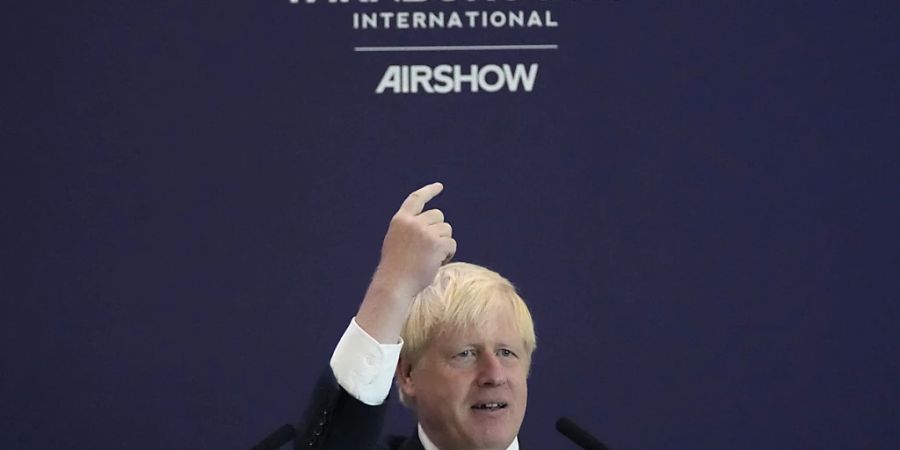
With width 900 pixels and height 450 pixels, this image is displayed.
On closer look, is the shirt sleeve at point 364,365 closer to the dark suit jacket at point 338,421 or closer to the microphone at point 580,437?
the dark suit jacket at point 338,421

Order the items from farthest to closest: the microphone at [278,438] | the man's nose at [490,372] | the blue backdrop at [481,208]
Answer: the blue backdrop at [481,208] < the microphone at [278,438] < the man's nose at [490,372]

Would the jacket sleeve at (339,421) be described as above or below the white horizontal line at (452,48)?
below

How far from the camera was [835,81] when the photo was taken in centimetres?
302

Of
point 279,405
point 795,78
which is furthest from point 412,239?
point 795,78

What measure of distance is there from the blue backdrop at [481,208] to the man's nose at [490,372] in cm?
96

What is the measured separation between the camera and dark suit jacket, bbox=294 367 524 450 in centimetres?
162

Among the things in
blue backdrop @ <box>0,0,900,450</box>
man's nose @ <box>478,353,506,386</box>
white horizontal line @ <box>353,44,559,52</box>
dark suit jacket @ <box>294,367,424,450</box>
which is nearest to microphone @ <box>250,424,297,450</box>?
man's nose @ <box>478,353,506,386</box>

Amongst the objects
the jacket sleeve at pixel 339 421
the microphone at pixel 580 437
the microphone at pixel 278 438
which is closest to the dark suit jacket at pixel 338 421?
the jacket sleeve at pixel 339 421

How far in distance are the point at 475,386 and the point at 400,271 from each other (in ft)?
1.53

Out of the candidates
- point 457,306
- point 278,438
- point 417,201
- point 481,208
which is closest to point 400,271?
point 417,201

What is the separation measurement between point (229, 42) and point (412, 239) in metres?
1.53

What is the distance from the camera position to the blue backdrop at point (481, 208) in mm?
2965

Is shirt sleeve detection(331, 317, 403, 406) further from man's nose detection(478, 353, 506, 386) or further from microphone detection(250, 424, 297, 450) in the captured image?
microphone detection(250, 424, 297, 450)

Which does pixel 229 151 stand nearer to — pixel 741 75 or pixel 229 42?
pixel 229 42
